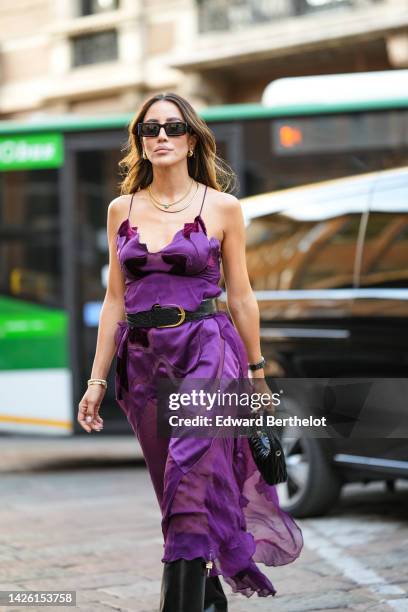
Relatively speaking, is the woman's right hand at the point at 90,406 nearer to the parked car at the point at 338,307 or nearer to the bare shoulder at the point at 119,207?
the bare shoulder at the point at 119,207

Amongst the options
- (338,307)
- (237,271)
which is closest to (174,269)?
(237,271)

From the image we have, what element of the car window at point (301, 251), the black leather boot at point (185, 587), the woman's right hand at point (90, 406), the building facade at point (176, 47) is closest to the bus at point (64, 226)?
the car window at point (301, 251)

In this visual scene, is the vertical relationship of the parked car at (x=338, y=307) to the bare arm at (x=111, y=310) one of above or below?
below

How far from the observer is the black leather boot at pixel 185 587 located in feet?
11.2

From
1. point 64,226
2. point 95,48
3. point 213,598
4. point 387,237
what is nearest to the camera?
point 213,598

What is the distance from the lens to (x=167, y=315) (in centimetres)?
361

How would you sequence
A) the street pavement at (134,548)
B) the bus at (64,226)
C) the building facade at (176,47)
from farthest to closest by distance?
the building facade at (176,47) → the bus at (64,226) → the street pavement at (134,548)

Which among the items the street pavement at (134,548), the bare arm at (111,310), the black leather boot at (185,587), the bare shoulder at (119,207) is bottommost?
the street pavement at (134,548)

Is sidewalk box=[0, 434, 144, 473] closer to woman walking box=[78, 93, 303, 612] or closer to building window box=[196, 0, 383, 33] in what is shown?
woman walking box=[78, 93, 303, 612]

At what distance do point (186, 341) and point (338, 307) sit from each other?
118 inches

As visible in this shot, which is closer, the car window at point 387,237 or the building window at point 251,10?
the car window at point 387,237

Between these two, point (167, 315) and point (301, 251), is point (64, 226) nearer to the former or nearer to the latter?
point (301, 251)

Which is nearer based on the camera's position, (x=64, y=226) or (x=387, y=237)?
(x=387, y=237)

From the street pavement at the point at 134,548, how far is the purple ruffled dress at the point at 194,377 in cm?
86
